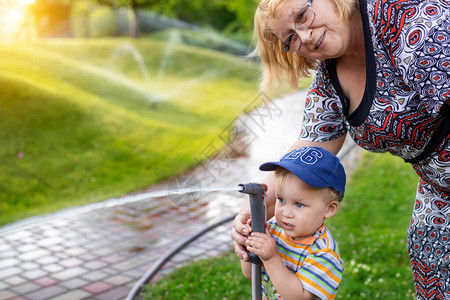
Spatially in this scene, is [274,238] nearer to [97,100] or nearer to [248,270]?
[248,270]

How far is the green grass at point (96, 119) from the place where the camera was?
765 cm

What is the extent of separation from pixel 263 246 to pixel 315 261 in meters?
0.21

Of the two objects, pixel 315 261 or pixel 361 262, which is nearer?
pixel 315 261

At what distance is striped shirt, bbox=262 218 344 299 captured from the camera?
68.3 inches

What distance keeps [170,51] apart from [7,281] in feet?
50.1

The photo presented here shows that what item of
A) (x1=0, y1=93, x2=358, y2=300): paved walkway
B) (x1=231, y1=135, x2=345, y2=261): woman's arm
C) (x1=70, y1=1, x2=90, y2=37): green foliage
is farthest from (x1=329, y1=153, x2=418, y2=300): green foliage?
(x1=70, y1=1, x2=90, y2=37): green foliage

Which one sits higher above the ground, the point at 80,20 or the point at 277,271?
the point at 80,20

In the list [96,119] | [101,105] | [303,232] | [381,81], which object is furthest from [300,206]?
[101,105]

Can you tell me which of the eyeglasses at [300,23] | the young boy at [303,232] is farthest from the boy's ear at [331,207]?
the eyeglasses at [300,23]

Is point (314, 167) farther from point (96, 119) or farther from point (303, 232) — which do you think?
point (96, 119)

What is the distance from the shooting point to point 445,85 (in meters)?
1.54

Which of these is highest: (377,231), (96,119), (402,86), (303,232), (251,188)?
(402,86)

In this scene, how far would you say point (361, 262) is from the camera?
446cm

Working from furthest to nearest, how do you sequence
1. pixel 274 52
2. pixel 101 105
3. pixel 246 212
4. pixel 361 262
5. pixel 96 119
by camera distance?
pixel 101 105 < pixel 96 119 < pixel 361 262 < pixel 274 52 < pixel 246 212
